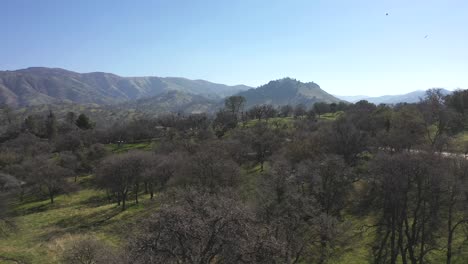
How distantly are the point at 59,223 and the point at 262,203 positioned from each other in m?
40.0

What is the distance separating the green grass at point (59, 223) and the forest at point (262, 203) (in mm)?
242

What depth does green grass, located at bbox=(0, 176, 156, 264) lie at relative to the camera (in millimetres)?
42250

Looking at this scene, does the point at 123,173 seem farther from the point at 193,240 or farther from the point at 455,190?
the point at 455,190

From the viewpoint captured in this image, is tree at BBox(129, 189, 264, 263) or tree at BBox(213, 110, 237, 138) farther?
tree at BBox(213, 110, 237, 138)

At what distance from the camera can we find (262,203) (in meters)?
34.3

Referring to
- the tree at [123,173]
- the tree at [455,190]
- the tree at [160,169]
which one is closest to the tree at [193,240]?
the tree at [455,190]

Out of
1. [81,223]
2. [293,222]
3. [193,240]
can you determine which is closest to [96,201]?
[81,223]

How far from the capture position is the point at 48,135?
147 metres

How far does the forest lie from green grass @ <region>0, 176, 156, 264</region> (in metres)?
0.24

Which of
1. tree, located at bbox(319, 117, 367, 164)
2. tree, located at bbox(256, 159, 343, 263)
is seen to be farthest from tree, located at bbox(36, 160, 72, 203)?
tree, located at bbox(319, 117, 367, 164)

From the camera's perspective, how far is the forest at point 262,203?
18266 millimetres

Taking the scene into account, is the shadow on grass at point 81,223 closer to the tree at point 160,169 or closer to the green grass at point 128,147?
the tree at point 160,169

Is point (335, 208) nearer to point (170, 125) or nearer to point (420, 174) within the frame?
point (420, 174)

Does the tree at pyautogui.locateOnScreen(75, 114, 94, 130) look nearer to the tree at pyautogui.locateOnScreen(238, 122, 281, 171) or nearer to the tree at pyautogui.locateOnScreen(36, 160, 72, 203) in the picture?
the tree at pyautogui.locateOnScreen(36, 160, 72, 203)
